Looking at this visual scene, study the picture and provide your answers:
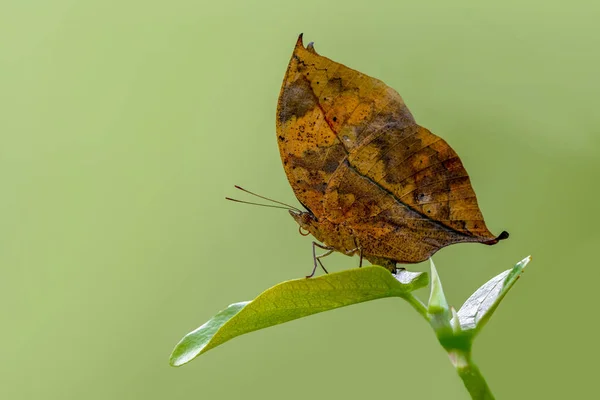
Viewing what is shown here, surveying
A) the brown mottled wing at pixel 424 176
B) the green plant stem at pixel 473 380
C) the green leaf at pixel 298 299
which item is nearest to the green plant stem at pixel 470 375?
the green plant stem at pixel 473 380

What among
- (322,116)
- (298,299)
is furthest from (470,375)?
(322,116)

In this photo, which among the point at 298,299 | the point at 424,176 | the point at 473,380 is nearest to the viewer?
the point at 473,380

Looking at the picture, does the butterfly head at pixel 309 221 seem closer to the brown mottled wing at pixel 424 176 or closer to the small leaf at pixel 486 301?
the brown mottled wing at pixel 424 176

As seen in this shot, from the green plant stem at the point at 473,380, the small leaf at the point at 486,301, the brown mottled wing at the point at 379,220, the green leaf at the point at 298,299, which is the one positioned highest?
the brown mottled wing at the point at 379,220

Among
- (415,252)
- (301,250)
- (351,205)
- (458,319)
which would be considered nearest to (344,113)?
(351,205)

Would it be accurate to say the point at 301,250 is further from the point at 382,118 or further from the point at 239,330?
A: the point at 239,330

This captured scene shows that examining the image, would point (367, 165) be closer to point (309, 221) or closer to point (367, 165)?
point (367, 165)

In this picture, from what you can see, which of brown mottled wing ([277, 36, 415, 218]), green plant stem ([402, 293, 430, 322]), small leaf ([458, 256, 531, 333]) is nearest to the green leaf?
green plant stem ([402, 293, 430, 322])
